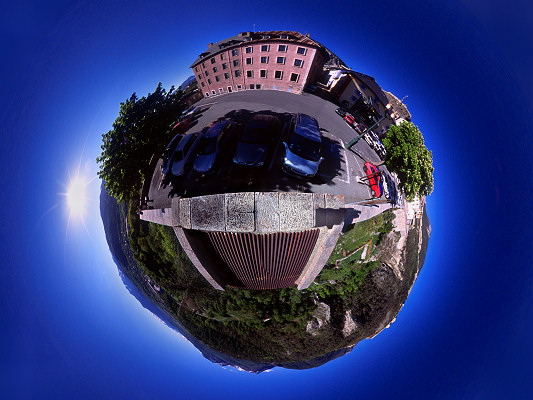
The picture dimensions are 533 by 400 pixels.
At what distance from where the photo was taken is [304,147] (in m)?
2.32

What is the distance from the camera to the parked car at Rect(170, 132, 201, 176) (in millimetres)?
2379

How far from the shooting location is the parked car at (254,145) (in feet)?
7.45

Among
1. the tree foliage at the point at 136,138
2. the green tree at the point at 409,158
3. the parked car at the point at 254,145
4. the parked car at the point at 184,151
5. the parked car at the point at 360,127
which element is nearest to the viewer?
the parked car at the point at 254,145

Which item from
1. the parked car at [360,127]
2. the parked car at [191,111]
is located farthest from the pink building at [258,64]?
the parked car at [360,127]

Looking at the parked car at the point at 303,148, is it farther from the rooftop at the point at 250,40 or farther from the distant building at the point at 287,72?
the rooftop at the point at 250,40

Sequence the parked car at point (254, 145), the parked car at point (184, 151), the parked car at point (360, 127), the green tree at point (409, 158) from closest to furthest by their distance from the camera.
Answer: the parked car at point (254, 145)
the parked car at point (184, 151)
the parked car at point (360, 127)
the green tree at point (409, 158)

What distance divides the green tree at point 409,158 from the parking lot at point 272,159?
0.35 m

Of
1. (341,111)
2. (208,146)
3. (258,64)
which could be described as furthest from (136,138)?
(341,111)

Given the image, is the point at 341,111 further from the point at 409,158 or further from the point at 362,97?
the point at 409,158
